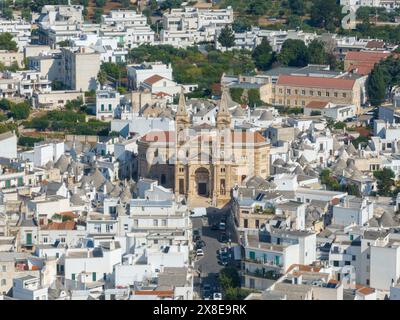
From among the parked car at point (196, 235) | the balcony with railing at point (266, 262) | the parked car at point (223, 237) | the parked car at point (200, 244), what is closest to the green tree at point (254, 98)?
the parked car at point (196, 235)

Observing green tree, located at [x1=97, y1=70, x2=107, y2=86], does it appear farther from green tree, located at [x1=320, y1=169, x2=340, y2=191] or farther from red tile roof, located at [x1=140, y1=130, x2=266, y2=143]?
green tree, located at [x1=320, y1=169, x2=340, y2=191]

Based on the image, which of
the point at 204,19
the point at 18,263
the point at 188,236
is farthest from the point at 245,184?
the point at 204,19

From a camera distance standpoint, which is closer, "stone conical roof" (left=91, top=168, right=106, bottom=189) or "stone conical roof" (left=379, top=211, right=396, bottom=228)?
"stone conical roof" (left=379, top=211, right=396, bottom=228)

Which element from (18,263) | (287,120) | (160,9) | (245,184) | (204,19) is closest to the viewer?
(18,263)

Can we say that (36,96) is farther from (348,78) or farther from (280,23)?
(280,23)

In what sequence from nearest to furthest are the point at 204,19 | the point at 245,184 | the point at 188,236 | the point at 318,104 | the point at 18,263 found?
1. the point at 18,263
2. the point at 188,236
3. the point at 245,184
4. the point at 318,104
5. the point at 204,19

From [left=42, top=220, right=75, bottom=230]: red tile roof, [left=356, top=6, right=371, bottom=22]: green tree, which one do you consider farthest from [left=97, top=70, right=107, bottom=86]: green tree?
[left=42, top=220, right=75, bottom=230]: red tile roof
